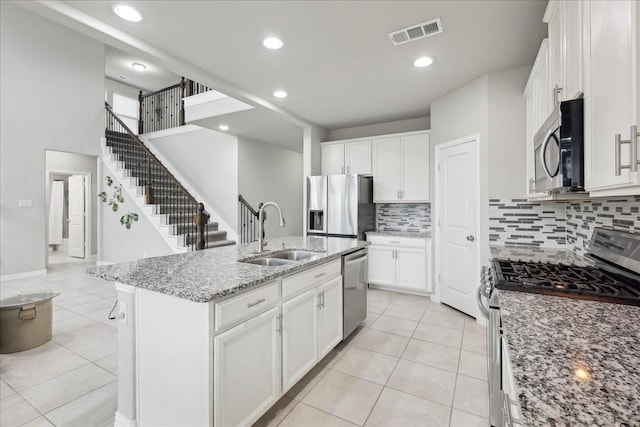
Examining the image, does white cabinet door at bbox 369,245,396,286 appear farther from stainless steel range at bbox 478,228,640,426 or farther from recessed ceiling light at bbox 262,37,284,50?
recessed ceiling light at bbox 262,37,284,50

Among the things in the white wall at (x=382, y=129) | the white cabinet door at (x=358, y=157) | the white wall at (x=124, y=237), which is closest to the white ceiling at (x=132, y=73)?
the white wall at (x=124, y=237)

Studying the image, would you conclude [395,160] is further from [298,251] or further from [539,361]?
[539,361]

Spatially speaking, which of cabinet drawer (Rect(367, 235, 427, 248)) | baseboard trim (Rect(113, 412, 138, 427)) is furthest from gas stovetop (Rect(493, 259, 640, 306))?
cabinet drawer (Rect(367, 235, 427, 248))

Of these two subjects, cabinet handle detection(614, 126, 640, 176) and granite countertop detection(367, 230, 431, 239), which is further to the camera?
granite countertop detection(367, 230, 431, 239)

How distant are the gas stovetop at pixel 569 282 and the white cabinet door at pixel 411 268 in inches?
92.3

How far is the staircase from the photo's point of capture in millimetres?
5445

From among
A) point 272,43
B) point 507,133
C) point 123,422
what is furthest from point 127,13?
point 507,133

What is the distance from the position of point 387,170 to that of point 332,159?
3.30 feet

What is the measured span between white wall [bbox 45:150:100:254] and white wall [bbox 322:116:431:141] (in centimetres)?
551

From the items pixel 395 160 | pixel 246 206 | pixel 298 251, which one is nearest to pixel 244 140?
pixel 246 206

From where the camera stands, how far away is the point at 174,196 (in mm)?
6531

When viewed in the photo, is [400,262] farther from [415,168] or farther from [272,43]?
[272,43]

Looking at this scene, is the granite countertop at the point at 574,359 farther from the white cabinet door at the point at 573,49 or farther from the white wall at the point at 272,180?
the white wall at the point at 272,180

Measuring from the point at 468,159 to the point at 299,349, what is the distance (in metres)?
2.84
